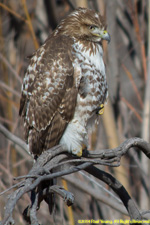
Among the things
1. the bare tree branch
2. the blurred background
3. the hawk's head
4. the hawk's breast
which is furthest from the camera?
the blurred background

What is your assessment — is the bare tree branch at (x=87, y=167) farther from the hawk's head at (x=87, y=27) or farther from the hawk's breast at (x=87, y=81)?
the hawk's head at (x=87, y=27)

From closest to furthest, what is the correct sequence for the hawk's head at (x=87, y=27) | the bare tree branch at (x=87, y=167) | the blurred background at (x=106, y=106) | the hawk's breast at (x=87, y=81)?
the bare tree branch at (x=87, y=167) < the hawk's breast at (x=87, y=81) < the hawk's head at (x=87, y=27) < the blurred background at (x=106, y=106)

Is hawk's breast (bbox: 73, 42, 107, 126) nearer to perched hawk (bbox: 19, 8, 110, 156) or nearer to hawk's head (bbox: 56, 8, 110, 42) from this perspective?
perched hawk (bbox: 19, 8, 110, 156)

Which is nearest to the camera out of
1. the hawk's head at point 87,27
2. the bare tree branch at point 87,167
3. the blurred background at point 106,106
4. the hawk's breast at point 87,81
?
the bare tree branch at point 87,167

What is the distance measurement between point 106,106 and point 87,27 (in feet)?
5.97

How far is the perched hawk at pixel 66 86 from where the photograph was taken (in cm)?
342

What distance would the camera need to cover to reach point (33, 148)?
3.52m

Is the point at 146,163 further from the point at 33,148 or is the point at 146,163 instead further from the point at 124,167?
the point at 33,148

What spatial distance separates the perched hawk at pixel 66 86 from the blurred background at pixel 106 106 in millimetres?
942

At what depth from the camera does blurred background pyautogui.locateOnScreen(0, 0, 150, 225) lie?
5.21 m

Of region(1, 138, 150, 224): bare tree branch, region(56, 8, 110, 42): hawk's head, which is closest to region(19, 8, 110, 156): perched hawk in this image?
region(56, 8, 110, 42): hawk's head

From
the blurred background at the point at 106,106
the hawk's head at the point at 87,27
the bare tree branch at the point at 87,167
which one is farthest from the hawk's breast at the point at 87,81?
the blurred background at the point at 106,106

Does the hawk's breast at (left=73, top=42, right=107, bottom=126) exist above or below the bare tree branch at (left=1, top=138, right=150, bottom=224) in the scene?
above

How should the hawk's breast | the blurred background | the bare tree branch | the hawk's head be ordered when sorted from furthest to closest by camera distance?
the blurred background → the hawk's head → the hawk's breast → the bare tree branch
